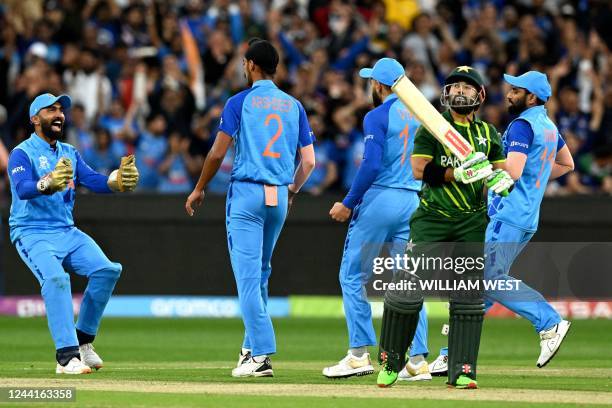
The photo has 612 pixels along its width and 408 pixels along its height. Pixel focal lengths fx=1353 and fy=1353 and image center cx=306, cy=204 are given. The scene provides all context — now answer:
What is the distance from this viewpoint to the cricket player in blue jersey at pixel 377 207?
35.0 feet

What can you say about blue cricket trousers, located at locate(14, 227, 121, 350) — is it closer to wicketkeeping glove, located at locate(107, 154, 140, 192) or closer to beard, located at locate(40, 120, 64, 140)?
wicketkeeping glove, located at locate(107, 154, 140, 192)

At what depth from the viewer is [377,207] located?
10891mm

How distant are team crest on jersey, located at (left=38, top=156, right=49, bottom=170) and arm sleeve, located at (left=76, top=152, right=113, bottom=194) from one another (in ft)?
1.23

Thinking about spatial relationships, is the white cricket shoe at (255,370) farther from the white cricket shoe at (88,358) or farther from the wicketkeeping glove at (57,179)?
the wicketkeeping glove at (57,179)

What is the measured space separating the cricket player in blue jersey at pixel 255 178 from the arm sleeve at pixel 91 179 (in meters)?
1.01

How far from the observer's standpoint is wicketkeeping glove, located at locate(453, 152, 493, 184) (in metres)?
8.80

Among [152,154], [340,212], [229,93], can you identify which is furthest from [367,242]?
[229,93]

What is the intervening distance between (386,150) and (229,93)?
31.7 feet

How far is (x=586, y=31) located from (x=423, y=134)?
13.0 m

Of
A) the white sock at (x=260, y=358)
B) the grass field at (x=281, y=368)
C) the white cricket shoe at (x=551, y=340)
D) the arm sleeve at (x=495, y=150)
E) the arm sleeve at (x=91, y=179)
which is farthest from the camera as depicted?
the arm sleeve at (x=91, y=179)

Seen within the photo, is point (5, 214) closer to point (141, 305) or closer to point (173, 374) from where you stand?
point (141, 305)

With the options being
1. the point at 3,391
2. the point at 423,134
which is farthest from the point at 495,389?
the point at 3,391

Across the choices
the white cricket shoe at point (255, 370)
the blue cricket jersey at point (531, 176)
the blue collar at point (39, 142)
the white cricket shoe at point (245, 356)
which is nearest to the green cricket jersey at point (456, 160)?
the blue cricket jersey at point (531, 176)

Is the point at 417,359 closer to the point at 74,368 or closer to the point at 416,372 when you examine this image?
the point at 416,372
